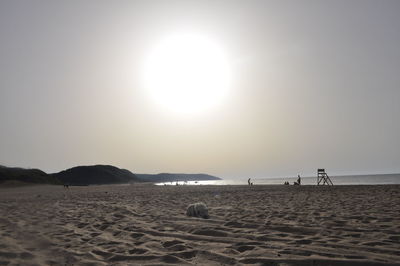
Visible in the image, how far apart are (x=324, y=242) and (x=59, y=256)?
4.47 meters

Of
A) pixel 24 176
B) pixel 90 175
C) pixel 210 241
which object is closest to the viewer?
pixel 210 241

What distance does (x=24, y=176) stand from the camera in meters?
55.7

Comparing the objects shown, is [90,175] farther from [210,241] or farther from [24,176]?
[210,241]

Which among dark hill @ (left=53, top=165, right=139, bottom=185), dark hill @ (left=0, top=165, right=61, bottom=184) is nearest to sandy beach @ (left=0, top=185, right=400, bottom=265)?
dark hill @ (left=0, top=165, right=61, bottom=184)

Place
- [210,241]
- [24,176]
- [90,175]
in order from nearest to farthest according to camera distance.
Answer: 1. [210,241]
2. [24,176]
3. [90,175]

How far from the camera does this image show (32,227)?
773 cm

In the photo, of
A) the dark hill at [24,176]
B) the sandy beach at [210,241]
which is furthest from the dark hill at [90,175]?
the sandy beach at [210,241]

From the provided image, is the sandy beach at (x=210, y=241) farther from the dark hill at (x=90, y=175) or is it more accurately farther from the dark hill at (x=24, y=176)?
the dark hill at (x=90, y=175)

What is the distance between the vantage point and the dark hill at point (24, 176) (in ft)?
172

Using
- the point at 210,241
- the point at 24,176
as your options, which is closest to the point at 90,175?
the point at 24,176

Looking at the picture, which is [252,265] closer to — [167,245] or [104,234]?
[167,245]

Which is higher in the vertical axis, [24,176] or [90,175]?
[90,175]

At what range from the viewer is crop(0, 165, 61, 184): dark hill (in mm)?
52459

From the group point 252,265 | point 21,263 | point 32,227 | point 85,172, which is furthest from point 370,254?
point 85,172
